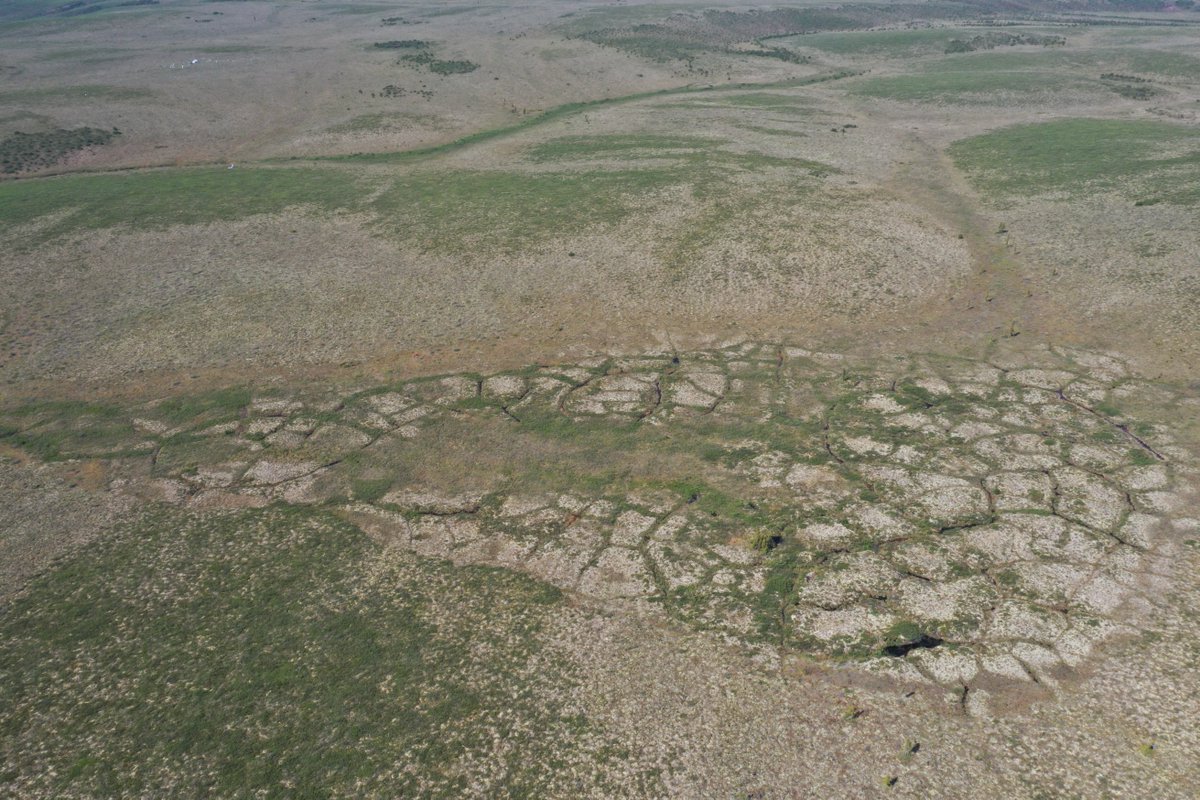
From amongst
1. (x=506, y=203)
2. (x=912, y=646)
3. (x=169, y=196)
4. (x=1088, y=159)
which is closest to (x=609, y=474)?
(x=912, y=646)

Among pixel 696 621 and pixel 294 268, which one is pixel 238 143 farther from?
pixel 696 621

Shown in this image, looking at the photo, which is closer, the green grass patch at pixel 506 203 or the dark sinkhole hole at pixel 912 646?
the dark sinkhole hole at pixel 912 646

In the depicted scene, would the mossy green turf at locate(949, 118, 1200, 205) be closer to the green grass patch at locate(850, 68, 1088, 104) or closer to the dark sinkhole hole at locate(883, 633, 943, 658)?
the green grass patch at locate(850, 68, 1088, 104)

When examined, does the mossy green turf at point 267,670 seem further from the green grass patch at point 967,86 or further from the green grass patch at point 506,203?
the green grass patch at point 967,86

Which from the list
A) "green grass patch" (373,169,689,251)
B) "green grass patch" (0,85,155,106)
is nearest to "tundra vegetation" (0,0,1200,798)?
"green grass patch" (373,169,689,251)

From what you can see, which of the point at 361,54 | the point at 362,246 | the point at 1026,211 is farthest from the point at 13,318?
the point at 361,54

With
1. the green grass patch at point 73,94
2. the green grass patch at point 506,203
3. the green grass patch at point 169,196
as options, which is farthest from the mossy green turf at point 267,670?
the green grass patch at point 73,94
